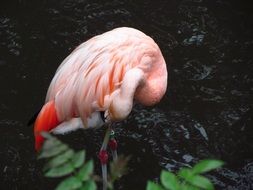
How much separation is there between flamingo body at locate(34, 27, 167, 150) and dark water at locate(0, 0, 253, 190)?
2.24ft

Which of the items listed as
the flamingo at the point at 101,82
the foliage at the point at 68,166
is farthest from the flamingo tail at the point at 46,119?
the foliage at the point at 68,166

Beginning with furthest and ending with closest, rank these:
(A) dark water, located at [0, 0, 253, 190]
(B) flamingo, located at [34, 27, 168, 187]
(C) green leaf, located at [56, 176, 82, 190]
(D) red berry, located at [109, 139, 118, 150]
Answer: (A) dark water, located at [0, 0, 253, 190] < (D) red berry, located at [109, 139, 118, 150] < (B) flamingo, located at [34, 27, 168, 187] < (C) green leaf, located at [56, 176, 82, 190]

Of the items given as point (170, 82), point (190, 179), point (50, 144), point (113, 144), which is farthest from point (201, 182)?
point (170, 82)

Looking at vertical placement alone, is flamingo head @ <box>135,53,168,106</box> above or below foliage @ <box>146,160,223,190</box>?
below

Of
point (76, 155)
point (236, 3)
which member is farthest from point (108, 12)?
point (76, 155)

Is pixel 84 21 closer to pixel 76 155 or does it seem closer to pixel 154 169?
pixel 154 169

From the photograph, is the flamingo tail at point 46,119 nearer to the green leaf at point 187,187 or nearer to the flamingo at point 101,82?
the flamingo at point 101,82

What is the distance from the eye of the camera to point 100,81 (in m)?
3.05

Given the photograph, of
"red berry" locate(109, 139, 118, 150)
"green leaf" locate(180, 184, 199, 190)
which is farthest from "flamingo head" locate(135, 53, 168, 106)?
"green leaf" locate(180, 184, 199, 190)

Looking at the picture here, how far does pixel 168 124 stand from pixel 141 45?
3.47ft

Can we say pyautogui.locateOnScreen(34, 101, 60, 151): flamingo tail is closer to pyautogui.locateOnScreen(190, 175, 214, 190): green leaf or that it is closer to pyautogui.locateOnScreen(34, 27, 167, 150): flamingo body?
pyautogui.locateOnScreen(34, 27, 167, 150): flamingo body

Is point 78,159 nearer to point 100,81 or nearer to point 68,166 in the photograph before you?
point 68,166

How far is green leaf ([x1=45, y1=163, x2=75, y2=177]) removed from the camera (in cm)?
115

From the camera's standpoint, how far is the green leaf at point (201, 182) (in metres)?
1.20
